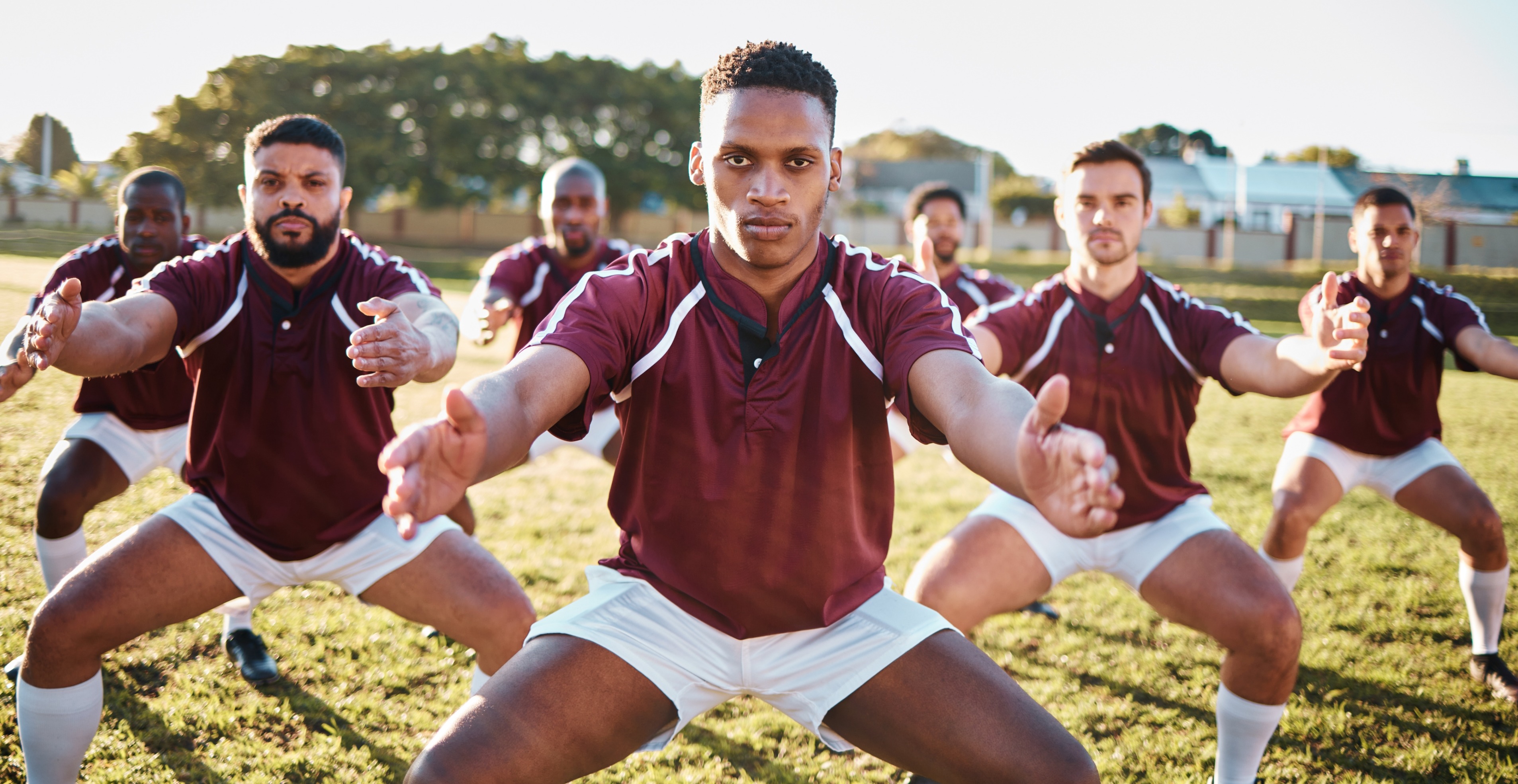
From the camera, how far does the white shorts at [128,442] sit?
200 inches

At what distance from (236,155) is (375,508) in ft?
132

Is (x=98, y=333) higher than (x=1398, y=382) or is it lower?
higher

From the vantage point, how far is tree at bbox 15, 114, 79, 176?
16938mm

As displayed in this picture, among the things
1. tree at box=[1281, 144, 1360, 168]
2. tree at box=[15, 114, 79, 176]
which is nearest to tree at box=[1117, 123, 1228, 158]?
tree at box=[1281, 144, 1360, 168]

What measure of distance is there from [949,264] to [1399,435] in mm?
3233

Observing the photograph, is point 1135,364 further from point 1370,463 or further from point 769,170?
point 769,170

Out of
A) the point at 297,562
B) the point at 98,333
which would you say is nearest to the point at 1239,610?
the point at 297,562

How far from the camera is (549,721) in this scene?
2.38m

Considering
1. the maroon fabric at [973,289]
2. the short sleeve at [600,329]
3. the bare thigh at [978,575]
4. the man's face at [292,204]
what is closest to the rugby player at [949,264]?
the maroon fabric at [973,289]

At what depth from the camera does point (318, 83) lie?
41.1m

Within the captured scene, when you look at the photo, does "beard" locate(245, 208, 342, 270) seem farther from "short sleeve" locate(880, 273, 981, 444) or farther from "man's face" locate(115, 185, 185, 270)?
"short sleeve" locate(880, 273, 981, 444)

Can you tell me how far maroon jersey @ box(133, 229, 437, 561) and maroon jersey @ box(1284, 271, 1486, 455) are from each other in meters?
4.87

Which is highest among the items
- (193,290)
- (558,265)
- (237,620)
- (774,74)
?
A: (774,74)

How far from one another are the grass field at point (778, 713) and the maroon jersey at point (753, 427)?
5.23 feet
